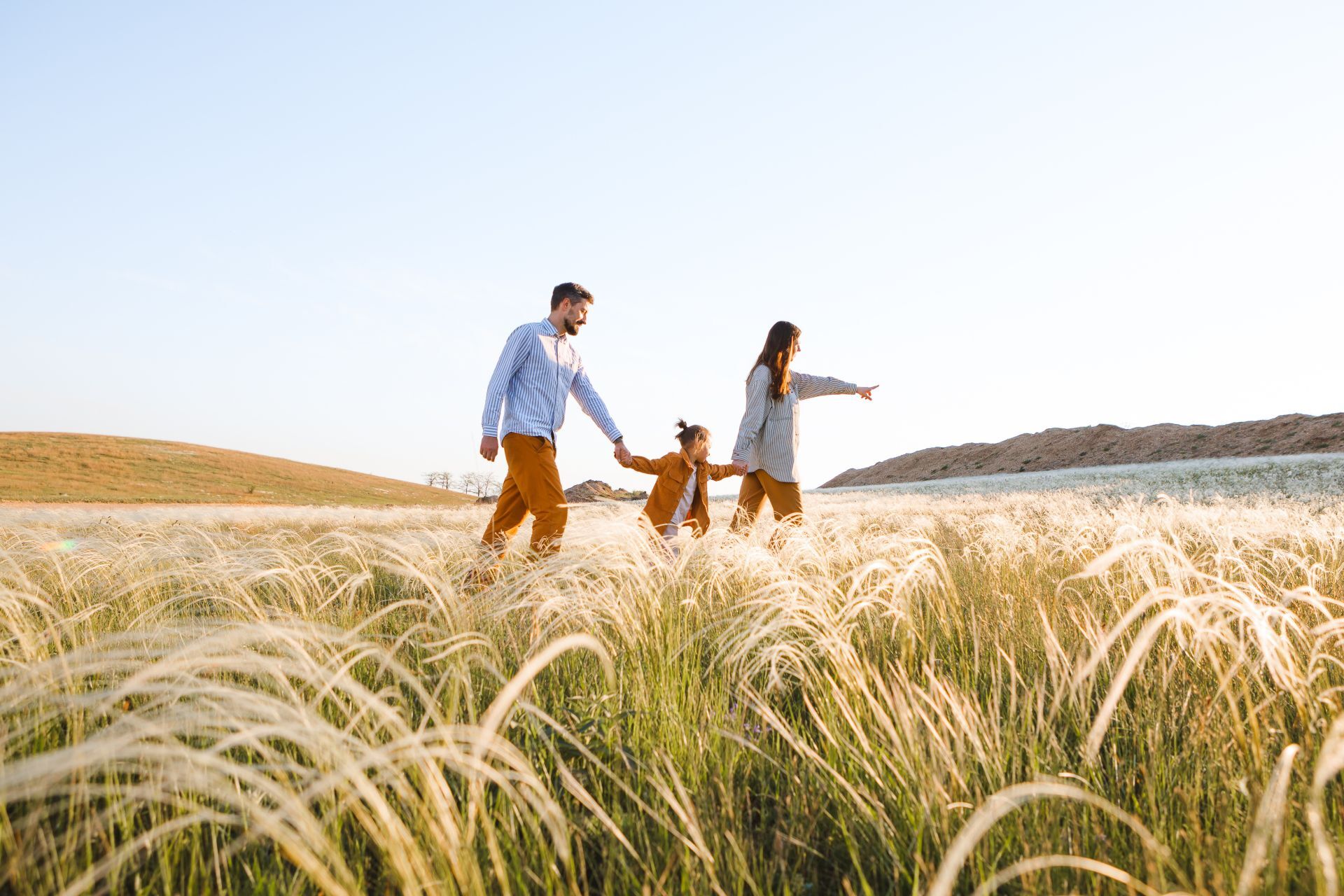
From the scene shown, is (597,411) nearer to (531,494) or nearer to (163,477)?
(531,494)

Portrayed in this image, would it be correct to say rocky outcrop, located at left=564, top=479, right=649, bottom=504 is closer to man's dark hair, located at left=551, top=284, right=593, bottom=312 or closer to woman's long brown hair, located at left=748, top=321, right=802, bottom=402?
woman's long brown hair, located at left=748, top=321, right=802, bottom=402

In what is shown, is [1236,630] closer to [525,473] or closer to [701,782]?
[701,782]

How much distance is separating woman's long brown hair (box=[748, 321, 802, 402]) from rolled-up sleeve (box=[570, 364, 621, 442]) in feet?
5.12

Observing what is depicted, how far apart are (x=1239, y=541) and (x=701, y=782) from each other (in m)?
6.18

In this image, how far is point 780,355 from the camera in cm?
690

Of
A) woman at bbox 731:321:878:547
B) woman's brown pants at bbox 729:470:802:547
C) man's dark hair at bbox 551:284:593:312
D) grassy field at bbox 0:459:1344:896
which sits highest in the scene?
man's dark hair at bbox 551:284:593:312

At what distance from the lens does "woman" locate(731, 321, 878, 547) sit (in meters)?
6.89

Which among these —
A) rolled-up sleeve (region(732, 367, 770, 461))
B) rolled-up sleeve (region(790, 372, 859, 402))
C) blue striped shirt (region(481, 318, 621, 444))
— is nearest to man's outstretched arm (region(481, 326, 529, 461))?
blue striped shirt (region(481, 318, 621, 444))

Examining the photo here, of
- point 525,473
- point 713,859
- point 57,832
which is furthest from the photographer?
point 525,473

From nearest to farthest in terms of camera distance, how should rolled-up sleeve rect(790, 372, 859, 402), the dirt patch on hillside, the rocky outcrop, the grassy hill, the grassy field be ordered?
the grassy field
rolled-up sleeve rect(790, 372, 859, 402)
the grassy hill
the dirt patch on hillside
the rocky outcrop

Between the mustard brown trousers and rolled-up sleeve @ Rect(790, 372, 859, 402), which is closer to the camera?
the mustard brown trousers

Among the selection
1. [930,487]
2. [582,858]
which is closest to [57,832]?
[582,858]

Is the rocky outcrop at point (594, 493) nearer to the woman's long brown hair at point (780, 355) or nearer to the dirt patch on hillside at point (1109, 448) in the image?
the dirt patch on hillside at point (1109, 448)

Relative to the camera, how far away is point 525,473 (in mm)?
5793
